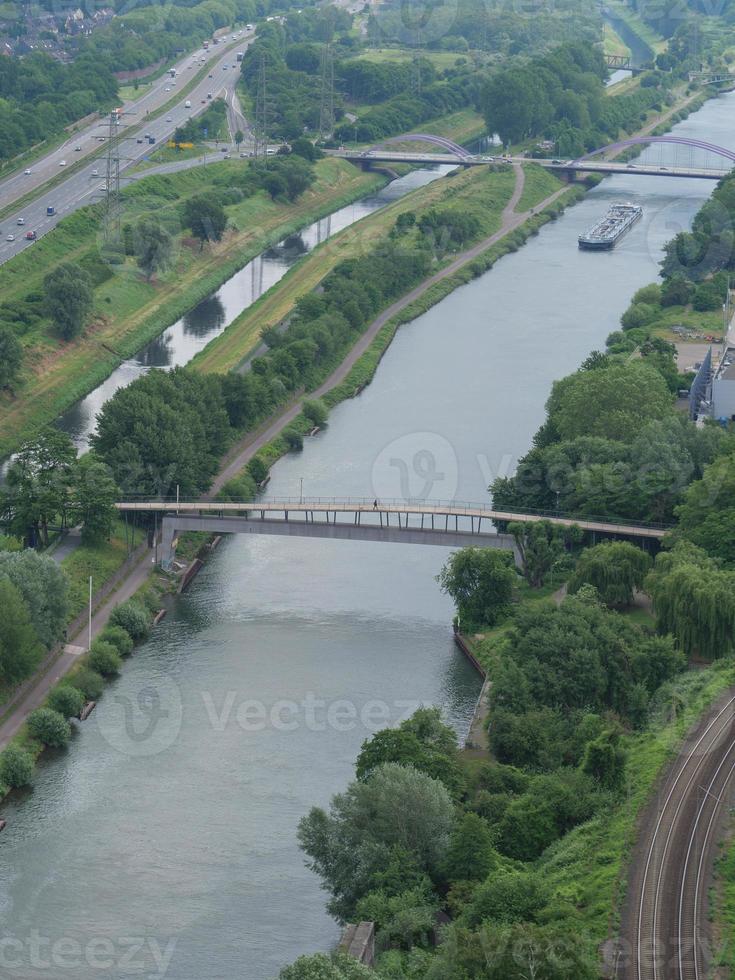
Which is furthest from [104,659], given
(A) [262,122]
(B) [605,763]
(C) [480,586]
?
(A) [262,122]

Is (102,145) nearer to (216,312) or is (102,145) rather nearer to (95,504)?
(216,312)

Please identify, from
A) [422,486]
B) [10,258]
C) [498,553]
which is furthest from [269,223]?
[498,553]

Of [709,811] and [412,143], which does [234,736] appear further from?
[412,143]

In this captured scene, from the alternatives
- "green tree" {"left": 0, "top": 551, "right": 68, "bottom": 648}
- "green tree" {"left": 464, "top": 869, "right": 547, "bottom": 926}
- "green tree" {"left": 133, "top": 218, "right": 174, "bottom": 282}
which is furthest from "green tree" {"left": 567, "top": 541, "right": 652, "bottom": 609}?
"green tree" {"left": 133, "top": 218, "right": 174, "bottom": 282}

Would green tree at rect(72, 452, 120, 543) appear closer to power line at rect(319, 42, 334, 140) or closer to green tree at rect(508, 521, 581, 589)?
green tree at rect(508, 521, 581, 589)

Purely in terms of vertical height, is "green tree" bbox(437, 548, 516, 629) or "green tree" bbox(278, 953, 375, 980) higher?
"green tree" bbox(278, 953, 375, 980)

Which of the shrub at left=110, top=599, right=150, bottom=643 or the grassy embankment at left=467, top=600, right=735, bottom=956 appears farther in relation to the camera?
the shrub at left=110, top=599, right=150, bottom=643
